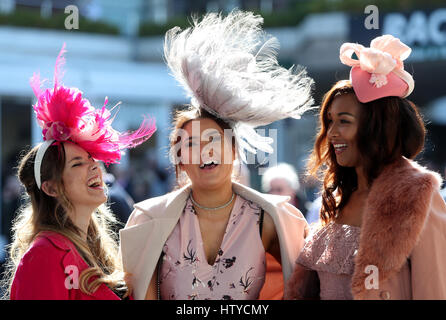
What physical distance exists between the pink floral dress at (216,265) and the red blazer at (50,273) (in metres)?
0.30

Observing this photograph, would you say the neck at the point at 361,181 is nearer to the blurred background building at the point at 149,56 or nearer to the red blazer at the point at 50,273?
the red blazer at the point at 50,273

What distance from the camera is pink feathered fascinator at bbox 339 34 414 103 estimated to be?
244cm

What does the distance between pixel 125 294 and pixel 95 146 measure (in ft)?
2.15

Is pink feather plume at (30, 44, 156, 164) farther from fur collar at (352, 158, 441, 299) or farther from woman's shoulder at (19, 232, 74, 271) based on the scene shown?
fur collar at (352, 158, 441, 299)

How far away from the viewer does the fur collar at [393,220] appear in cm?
219

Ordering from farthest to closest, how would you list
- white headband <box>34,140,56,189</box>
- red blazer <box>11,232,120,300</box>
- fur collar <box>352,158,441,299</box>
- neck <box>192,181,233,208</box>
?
neck <box>192,181,233,208</box> < white headband <box>34,140,56,189</box> < red blazer <box>11,232,120,300</box> < fur collar <box>352,158,441,299</box>

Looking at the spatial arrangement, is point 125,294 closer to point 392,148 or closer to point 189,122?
point 189,122

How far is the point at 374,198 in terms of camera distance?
233 centimetres

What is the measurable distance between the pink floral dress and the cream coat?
A: 58 millimetres

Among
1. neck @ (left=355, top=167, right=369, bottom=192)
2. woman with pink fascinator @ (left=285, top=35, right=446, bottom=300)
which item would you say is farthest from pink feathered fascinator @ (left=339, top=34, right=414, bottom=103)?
neck @ (left=355, top=167, right=369, bottom=192)

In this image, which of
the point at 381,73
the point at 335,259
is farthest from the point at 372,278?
the point at 381,73

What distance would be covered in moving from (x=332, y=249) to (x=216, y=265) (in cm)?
51

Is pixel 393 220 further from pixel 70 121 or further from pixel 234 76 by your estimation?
pixel 70 121

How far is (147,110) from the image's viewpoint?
467 inches
